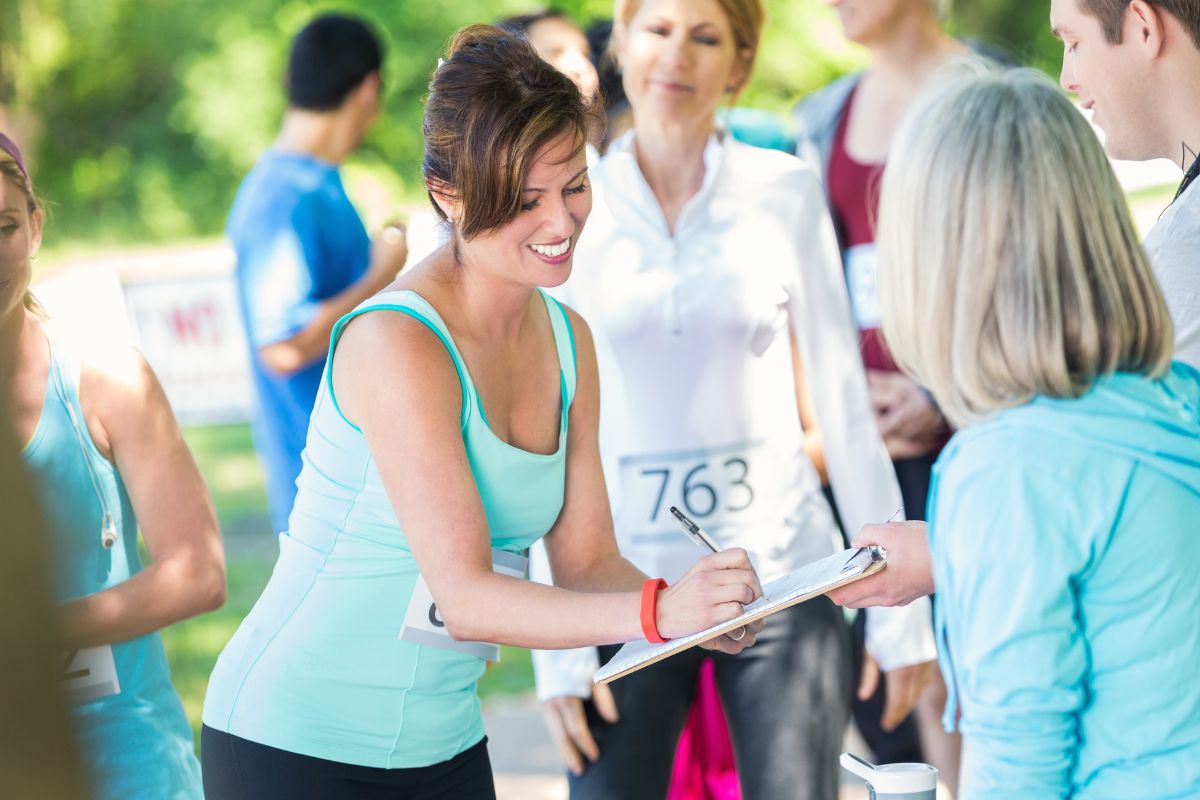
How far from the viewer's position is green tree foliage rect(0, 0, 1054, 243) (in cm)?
1505

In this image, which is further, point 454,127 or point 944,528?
point 454,127

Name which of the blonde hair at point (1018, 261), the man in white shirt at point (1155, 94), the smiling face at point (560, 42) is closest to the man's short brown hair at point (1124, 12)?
the man in white shirt at point (1155, 94)

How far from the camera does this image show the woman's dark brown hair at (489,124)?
193 cm

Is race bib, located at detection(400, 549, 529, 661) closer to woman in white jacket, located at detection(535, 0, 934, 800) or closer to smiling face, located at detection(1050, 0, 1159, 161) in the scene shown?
woman in white jacket, located at detection(535, 0, 934, 800)

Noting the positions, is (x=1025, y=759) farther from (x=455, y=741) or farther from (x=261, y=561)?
(x=261, y=561)

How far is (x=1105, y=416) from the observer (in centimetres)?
145

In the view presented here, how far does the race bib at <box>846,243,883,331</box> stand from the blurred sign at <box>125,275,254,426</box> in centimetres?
551

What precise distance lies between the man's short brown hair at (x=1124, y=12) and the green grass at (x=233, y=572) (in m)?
3.40

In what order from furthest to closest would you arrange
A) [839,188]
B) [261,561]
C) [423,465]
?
[261,561], [839,188], [423,465]

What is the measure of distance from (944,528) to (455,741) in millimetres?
877

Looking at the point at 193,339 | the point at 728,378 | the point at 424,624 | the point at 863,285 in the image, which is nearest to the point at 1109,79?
the point at 728,378

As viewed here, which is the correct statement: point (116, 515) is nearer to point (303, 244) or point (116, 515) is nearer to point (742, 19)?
point (742, 19)

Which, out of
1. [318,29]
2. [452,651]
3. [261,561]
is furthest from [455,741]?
[261,561]

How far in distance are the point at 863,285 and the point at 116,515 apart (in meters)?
2.00
